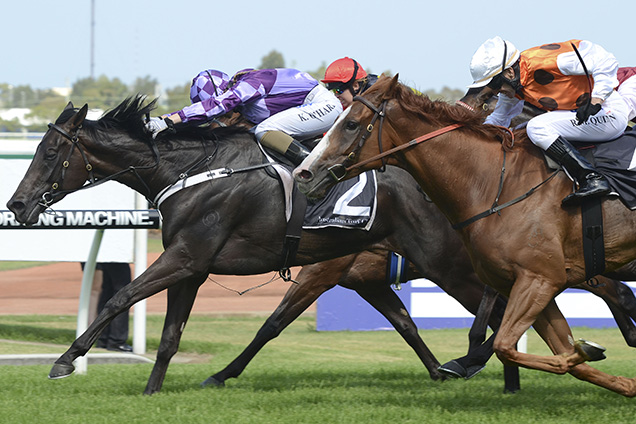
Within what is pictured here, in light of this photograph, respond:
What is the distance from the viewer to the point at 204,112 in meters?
5.61

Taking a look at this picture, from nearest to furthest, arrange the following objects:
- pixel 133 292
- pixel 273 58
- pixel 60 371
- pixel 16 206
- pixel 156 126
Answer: pixel 60 371, pixel 133 292, pixel 16 206, pixel 156 126, pixel 273 58

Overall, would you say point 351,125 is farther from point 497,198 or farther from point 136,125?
point 136,125

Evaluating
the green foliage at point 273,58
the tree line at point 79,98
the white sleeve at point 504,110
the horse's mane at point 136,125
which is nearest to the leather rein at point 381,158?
the white sleeve at point 504,110

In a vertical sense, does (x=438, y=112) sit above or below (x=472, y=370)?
above

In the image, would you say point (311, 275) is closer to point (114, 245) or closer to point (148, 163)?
point (148, 163)

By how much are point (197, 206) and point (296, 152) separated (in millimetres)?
706

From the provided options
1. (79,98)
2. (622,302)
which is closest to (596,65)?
(622,302)

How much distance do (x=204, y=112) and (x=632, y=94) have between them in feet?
8.49

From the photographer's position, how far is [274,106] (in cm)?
588

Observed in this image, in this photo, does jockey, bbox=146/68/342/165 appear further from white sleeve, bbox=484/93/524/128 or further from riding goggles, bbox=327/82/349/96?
white sleeve, bbox=484/93/524/128

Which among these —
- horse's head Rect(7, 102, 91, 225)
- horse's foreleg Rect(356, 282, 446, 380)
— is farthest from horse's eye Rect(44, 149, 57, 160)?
horse's foreleg Rect(356, 282, 446, 380)

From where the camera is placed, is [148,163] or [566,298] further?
[566,298]

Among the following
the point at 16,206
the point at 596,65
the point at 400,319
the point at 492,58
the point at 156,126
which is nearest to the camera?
the point at 596,65

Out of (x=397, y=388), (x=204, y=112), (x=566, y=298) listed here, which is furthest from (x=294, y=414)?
(x=566, y=298)
